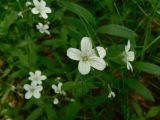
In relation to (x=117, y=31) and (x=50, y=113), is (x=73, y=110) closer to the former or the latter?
(x=50, y=113)

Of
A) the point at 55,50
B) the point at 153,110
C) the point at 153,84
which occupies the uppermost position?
the point at 55,50

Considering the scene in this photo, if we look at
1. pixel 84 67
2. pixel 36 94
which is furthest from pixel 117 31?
pixel 36 94

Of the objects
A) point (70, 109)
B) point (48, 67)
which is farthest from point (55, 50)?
point (70, 109)

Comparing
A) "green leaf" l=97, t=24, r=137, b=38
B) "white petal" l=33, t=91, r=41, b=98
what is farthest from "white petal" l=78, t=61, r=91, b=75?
"white petal" l=33, t=91, r=41, b=98

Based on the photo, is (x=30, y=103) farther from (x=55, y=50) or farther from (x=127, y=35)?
(x=127, y=35)

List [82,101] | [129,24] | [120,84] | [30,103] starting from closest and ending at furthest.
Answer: [120,84]
[82,101]
[30,103]
[129,24]

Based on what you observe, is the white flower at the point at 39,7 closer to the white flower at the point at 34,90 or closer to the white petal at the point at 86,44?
the white flower at the point at 34,90
